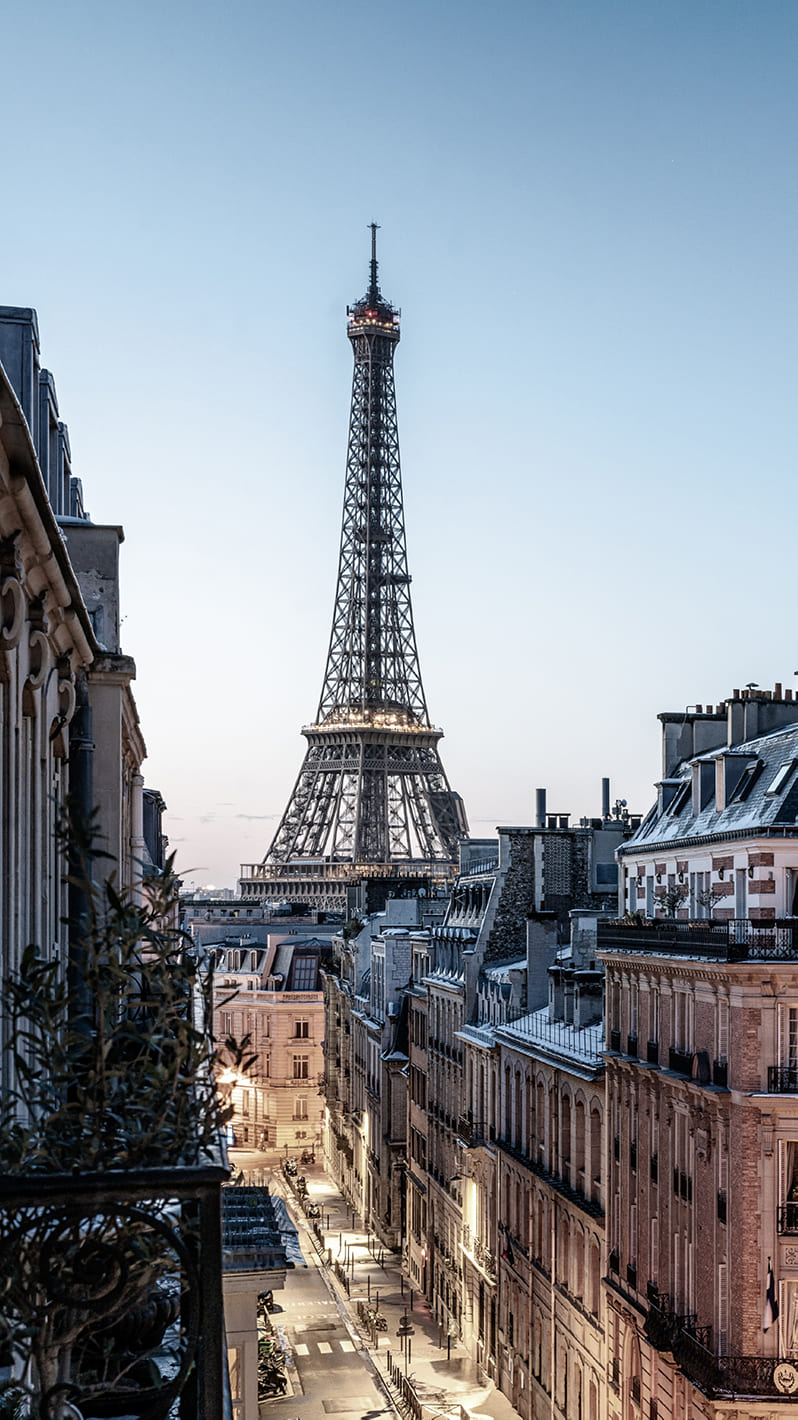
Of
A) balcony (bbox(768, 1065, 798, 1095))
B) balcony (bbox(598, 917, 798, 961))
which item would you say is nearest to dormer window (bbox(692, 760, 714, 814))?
balcony (bbox(598, 917, 798, 961))

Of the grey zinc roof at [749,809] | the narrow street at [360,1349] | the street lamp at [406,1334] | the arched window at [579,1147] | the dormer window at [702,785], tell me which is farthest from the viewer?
the street lamp at [406,1334]

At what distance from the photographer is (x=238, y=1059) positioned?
8.80 m

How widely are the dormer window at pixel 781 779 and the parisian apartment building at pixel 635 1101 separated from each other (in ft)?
0.25

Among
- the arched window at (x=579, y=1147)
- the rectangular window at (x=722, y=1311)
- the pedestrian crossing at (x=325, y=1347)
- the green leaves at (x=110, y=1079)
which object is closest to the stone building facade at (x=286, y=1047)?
the pedestrian crossing at (x=325, y=1347)

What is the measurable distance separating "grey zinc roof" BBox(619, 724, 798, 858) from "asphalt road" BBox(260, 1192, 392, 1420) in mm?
20307

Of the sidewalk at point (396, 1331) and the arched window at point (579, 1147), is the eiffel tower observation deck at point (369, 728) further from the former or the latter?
the arched window at point (579, 1147)

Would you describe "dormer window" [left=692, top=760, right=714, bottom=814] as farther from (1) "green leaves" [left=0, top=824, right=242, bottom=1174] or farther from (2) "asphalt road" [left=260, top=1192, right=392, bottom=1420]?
(1) "green leaves" [left=0, top=824, right=242, bottom=1174]

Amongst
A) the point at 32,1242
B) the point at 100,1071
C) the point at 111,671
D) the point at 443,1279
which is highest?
the point at 111,671

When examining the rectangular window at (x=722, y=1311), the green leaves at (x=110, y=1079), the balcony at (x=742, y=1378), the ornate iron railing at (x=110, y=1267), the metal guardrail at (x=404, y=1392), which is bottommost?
the metal guardrail at (x=404, y=1392)

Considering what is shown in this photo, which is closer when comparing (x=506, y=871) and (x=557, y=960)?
(x=557, y=960)

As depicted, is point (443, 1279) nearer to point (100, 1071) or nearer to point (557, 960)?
point (557, 960)

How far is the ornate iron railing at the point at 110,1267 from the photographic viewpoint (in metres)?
6.43

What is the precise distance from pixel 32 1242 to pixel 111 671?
13.2m

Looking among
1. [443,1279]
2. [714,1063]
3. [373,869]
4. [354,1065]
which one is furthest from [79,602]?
[373,869]
